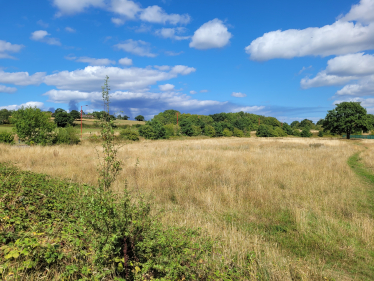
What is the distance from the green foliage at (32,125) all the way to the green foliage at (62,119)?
34792mm

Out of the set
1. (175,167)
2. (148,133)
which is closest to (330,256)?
(175,167)

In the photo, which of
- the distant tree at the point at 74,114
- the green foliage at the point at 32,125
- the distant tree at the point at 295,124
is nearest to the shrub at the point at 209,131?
the distant tree at the point at 74,114

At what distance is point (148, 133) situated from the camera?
5916 cm

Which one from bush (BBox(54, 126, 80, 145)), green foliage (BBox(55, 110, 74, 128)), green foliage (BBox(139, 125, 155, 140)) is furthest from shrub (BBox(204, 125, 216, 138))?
bush (BBox(54, 126, 80, 145))

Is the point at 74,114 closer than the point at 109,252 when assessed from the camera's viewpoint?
No

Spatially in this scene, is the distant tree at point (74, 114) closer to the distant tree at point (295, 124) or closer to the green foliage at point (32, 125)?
the green foliage at point (32, 125)

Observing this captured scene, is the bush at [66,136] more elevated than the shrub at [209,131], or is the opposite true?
Result: the shrub at [209,131]

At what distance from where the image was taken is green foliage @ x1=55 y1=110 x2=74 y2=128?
196 feet

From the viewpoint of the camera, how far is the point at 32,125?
25562mm

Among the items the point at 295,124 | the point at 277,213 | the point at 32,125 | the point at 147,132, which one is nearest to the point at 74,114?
the point at 147,132

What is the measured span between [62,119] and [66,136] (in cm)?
3526

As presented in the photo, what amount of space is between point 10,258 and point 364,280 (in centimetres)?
569

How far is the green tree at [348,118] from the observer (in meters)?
50.2

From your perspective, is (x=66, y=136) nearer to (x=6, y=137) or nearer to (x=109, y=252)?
(x=6, y=137)
